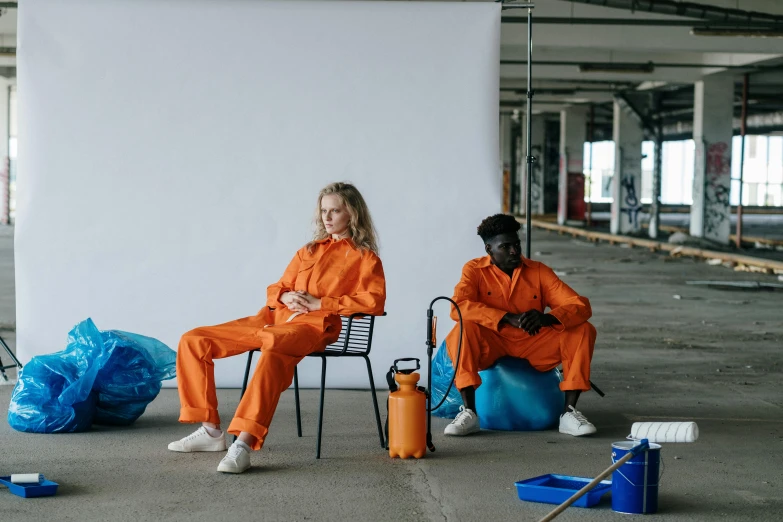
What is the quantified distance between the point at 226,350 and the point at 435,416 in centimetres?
141

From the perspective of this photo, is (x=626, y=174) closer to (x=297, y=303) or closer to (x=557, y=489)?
(x=297, y=303)

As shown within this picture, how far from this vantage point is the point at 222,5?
5609 mm

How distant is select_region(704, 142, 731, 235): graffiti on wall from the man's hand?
54.6 ft

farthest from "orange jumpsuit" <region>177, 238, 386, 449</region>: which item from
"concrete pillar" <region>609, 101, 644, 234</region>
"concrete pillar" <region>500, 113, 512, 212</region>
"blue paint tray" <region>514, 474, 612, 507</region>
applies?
"concrete pillar" <region>500, 113, 512, 212</region>

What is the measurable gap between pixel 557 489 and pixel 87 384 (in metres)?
2.32

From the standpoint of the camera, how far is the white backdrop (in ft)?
18.4

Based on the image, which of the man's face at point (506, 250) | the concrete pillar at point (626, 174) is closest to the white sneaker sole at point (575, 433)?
the man's face at point (506, 250)

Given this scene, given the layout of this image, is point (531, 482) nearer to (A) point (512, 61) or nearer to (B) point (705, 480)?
(B) point (705, 480)

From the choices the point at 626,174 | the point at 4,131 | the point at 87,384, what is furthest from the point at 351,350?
the point at 4,131

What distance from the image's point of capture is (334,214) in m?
4.52

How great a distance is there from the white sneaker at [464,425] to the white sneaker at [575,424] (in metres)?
0.41

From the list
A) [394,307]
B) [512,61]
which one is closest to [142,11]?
[394,307]

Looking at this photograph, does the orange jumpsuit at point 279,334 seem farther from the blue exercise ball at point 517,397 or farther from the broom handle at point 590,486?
the broom handle at point 590,486

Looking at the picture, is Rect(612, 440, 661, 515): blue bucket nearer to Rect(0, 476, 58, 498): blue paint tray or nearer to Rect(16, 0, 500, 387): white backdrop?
Rect(0, 476, 58, 498): blue paint tray
